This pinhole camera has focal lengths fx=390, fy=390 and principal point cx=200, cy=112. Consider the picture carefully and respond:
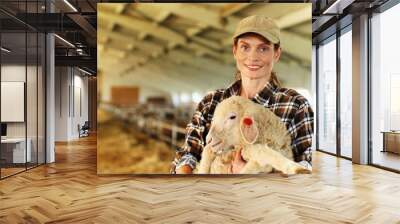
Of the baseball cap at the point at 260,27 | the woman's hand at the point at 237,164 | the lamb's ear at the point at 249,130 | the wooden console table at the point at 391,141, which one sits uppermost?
the baseball cap at the point at 260,27

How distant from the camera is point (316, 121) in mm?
10922

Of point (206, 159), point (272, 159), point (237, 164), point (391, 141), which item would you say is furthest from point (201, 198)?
point (391, 141)

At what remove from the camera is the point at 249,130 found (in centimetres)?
588

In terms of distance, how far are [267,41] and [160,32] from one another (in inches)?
65.5

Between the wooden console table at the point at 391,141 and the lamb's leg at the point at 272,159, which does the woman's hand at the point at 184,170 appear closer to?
the lamb's leg at the point at 272,159

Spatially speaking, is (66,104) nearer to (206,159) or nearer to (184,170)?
(184,170)

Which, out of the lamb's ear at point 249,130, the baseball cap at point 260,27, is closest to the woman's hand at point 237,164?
the lamb's ear at point 249,130

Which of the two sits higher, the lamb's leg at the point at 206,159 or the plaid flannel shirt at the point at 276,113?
the plaid flannel shirt at the point at 276,113

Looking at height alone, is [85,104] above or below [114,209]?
above

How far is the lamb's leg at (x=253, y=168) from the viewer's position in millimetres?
5973

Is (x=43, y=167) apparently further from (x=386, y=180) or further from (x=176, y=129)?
(x=386, y=180)

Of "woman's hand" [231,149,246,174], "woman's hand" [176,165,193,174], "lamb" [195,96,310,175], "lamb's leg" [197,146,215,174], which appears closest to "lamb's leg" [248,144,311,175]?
"lamb" [195,96,310,175]

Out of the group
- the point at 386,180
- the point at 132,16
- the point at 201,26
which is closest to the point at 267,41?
the point at 201,26

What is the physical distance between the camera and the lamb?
5883 millimetres
